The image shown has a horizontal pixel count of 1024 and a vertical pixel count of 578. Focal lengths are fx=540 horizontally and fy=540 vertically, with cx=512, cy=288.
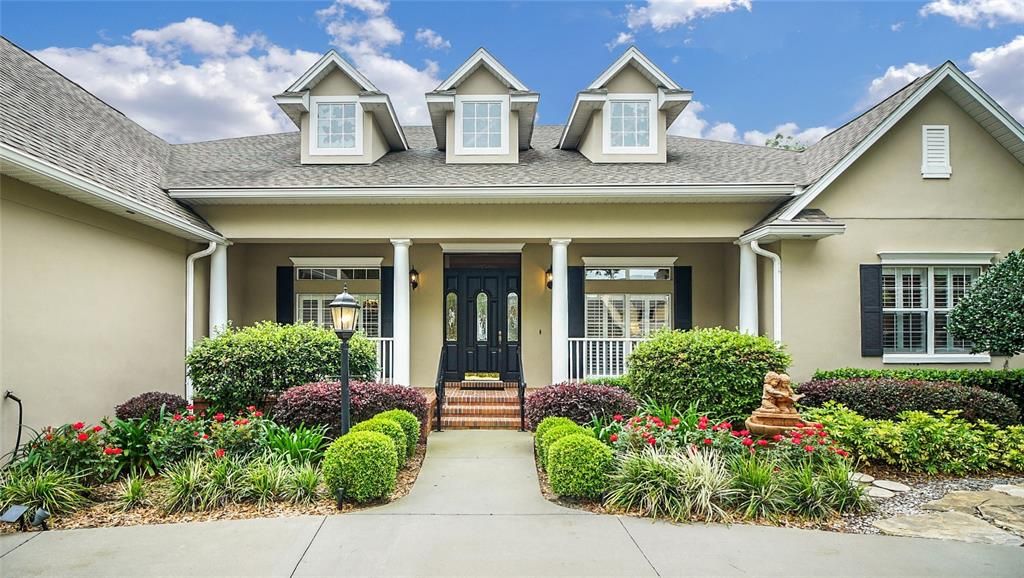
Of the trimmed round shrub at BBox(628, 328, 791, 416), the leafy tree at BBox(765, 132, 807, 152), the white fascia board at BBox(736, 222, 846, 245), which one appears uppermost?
the leafy tree at BBox(765, 132, 807, 152)

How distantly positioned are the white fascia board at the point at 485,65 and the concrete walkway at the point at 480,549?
26.7 feet

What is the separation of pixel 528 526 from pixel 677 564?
1.27 metres

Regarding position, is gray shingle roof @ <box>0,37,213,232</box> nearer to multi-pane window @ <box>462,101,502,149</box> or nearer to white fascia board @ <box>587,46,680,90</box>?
multi-pane window @ <box>462,101,502,149</box>

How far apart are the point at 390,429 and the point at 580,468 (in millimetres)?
2095

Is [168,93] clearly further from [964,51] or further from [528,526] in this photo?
[964,51]

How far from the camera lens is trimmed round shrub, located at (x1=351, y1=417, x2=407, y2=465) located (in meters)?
5.71

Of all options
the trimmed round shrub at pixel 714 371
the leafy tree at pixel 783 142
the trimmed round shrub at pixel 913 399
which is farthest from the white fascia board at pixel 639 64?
the leafy tree at pixel 783 142

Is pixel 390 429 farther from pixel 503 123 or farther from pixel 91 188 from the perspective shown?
pixel 503 123

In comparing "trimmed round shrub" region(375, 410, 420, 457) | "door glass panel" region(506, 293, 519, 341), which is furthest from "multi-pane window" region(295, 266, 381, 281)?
"trimmed round shrub" region(375, 410, 420, 457)

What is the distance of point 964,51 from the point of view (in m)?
11.4

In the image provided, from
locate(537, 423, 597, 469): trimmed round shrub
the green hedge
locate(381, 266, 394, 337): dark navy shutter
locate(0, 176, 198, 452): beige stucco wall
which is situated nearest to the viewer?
locate(537, 423, 597, 469): trimmed round shrub

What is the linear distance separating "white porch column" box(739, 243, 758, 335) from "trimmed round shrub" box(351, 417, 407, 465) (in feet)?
21.2

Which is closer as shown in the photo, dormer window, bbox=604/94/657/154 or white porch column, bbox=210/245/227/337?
white porch column, bbox=210/245/227/337

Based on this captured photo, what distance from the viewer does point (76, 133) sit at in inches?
310
